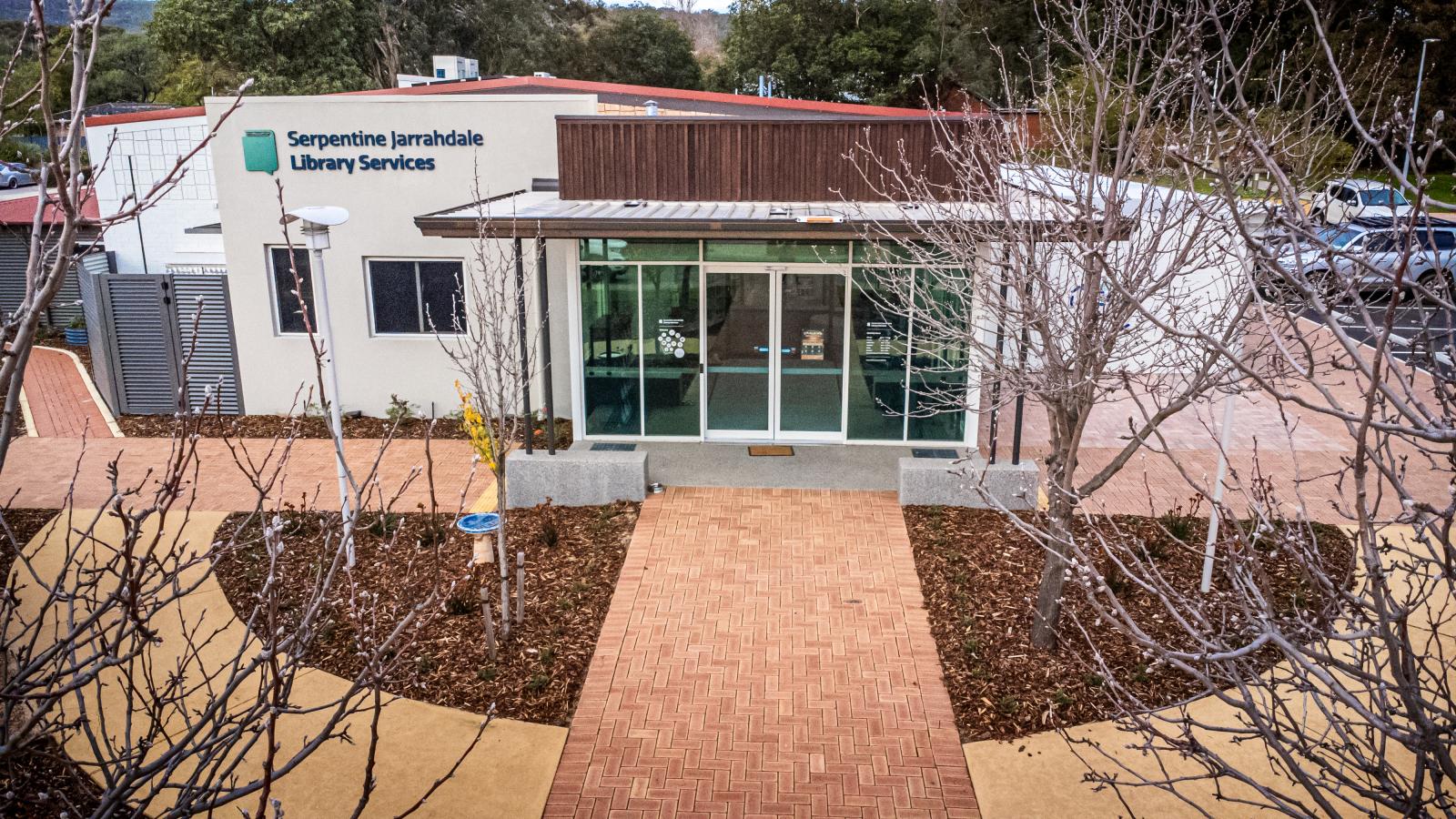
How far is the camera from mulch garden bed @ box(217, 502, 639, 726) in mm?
7707

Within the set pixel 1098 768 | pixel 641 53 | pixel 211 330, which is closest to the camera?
pixel 1098 768

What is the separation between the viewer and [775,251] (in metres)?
12.2

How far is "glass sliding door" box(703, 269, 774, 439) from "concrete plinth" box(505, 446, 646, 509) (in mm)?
1827

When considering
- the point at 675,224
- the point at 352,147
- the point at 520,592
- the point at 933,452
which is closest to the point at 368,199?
the point at 352,147

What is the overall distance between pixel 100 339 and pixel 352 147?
5142 mm

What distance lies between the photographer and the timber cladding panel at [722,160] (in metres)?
12.5

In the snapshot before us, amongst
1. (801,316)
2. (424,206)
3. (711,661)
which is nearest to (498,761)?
(711,661)

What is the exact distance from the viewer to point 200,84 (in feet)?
131

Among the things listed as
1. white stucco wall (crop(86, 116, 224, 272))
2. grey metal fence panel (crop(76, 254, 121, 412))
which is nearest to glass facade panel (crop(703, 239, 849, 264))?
grey metal fence panel (crop(76, 254, 121, 412))

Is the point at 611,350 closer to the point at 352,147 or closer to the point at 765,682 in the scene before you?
the point at 352,147

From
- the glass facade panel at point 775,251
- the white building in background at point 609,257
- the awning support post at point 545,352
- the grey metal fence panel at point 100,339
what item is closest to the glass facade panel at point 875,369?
the white building in background at point 609,257

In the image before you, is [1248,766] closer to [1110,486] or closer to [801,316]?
[1110,486]

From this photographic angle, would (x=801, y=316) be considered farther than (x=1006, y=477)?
Yes

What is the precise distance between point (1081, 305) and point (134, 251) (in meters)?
17.7
